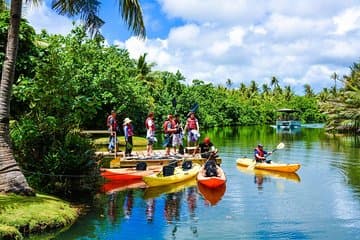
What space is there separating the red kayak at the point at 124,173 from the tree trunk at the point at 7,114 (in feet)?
21.9

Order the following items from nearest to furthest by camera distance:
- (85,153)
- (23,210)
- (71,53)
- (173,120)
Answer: (23,210) < (85,153) < (173,120) < (71,53)

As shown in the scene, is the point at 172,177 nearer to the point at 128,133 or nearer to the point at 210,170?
the point at 210,170

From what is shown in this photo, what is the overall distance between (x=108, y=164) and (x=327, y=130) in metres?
47.2

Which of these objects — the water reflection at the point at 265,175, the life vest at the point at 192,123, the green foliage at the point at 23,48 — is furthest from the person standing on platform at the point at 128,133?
the water reflection at the point at 265,175

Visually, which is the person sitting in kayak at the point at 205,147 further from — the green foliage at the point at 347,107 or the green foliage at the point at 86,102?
the green foliage at the point at 347,107

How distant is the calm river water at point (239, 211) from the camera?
1288cm

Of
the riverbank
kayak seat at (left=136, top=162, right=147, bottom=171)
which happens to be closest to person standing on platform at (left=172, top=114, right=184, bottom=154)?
kayak seat at (left=136, top=162, right=147, bottom=171)

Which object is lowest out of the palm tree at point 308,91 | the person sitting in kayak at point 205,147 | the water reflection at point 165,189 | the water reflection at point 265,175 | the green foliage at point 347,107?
the water reflection at point 165,189

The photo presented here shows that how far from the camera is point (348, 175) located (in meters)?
23.2

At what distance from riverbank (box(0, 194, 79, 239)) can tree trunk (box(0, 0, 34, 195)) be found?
1.20 ft

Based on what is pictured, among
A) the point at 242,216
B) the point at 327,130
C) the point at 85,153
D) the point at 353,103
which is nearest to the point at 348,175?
the point at 242,216

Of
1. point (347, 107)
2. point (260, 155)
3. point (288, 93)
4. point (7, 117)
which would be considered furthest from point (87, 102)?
point (288, 93)

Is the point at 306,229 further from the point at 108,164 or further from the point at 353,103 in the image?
the point at 353,103

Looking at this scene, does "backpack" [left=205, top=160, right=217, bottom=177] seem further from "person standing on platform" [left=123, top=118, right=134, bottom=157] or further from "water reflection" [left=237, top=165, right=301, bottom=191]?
"person standing on platform" [left=123, top=118, right=134, bottom=157]
